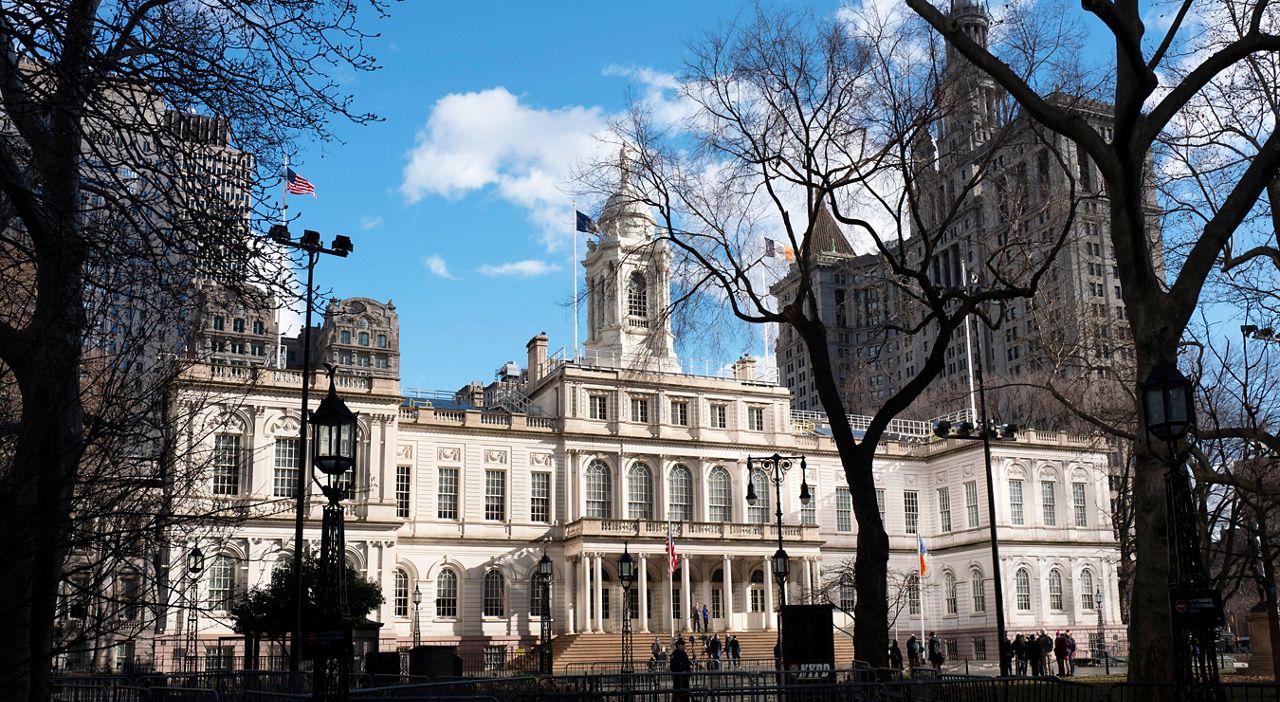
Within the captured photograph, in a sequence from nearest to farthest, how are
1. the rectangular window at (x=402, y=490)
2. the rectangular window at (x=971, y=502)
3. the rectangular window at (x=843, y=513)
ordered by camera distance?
the rectangular window at (x=402, y=490) < the rectangular window at (x=971, y=502) < the rectangular window at (x=843, y=513)

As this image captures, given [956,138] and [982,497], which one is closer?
[956,138]

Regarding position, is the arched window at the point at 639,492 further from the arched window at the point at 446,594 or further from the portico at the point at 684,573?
the arched window at the point at 446,594

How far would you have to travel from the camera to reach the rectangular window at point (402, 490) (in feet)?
177

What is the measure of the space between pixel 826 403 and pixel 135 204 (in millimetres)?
16143

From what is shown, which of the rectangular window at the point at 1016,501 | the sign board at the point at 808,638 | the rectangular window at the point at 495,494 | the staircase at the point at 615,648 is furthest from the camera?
the rectangular window at the point at 1016,501

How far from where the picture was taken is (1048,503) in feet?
216

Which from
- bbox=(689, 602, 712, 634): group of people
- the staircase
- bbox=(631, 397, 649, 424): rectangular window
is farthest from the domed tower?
the staircase

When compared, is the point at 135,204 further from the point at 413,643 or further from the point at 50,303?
the point at 413,643

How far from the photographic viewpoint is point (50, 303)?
883 centimetres

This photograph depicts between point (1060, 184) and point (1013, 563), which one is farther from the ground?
point (1060, 184)

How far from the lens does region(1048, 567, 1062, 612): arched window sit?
211ft

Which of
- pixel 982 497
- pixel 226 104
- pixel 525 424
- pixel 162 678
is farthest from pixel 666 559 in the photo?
pixel 226 104

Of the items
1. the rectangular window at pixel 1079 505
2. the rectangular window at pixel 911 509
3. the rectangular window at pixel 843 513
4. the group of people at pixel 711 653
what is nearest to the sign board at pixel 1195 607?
the group of people at pixel 711 653

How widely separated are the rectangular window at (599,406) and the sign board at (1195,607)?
47.9 meters
